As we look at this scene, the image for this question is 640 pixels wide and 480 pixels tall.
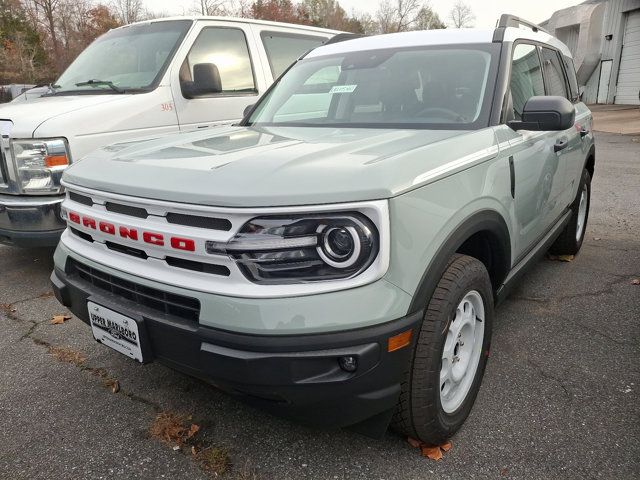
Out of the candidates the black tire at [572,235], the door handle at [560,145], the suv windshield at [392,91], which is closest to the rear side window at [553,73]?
the door handle at [560,145]

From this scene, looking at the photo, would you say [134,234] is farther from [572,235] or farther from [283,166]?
[572,235]

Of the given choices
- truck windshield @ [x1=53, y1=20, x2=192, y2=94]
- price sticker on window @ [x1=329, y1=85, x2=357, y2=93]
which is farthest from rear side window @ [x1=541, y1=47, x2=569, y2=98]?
truck windshield @ [x1=53, y1=20, x2=192, y2=94]

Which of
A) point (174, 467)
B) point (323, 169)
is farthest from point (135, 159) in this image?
point (174, 467)

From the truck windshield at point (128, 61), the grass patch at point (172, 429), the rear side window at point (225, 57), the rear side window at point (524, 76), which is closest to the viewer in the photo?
the grass patch at point (172, 429)

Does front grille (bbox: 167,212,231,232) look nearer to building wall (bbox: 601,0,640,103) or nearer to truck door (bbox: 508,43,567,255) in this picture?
truck door (bbox: 508,43,567,255)

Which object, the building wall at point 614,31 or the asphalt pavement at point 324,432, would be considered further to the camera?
the building wall at point 614,31

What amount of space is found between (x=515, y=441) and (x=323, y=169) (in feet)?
4.83

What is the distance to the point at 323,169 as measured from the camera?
178 centimetres

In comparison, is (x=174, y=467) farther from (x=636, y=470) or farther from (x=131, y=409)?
(x=636, y=470)

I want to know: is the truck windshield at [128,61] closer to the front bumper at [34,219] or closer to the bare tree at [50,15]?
the front bumper at [34,219]

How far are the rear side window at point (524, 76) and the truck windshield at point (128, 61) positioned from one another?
2977mm

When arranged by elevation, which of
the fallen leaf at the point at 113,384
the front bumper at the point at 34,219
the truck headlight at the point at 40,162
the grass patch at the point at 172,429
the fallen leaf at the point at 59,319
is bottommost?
the fallen leaf at the point at 59,319

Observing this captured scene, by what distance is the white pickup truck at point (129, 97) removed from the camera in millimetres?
3688

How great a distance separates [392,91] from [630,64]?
2562 cm
